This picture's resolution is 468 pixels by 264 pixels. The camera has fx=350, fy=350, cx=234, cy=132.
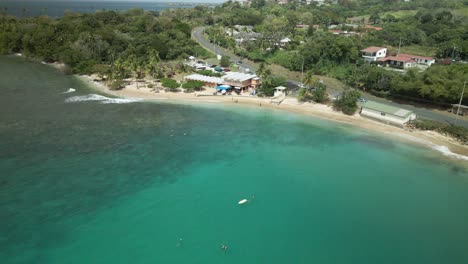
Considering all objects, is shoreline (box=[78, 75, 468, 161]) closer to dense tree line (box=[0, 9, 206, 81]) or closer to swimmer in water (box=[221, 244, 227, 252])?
dense tree line (box=[0, 9, 206, 81])

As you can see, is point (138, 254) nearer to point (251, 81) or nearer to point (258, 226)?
point (258, 226)

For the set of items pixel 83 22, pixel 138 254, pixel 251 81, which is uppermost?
pixel 83 22

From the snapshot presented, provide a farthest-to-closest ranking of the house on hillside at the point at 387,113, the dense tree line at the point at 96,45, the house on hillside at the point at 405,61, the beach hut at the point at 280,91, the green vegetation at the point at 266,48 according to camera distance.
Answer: the house on hillside at the point at 405,61 → the dense tree line at the point at 96,45 → the beach hut at the point at 280,91 → the green vegetation at the point at 266,48 → the house on hillside at the point at 387,113

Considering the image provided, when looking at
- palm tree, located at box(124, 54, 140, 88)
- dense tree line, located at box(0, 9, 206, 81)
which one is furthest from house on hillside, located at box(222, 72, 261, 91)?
palm tree, located at box(124, 54, 140, 88)

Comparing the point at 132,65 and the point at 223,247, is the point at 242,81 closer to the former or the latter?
the point at 132,65

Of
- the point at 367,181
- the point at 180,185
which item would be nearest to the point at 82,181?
the point at 180,185

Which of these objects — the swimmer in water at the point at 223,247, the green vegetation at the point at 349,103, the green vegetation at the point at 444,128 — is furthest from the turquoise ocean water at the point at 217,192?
the green vegetation at the point at 444,128

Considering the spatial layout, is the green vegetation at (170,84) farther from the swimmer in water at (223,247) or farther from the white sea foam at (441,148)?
the swimmer in water at (223,247)
